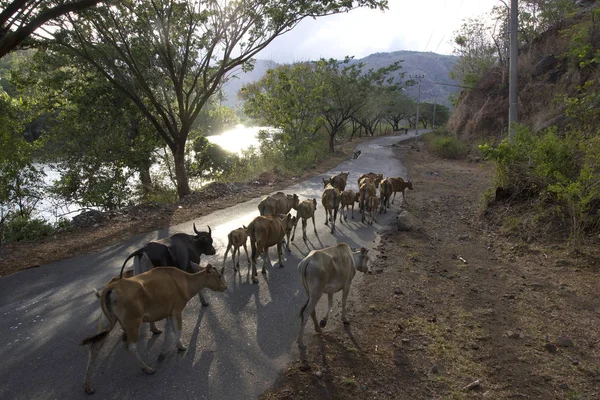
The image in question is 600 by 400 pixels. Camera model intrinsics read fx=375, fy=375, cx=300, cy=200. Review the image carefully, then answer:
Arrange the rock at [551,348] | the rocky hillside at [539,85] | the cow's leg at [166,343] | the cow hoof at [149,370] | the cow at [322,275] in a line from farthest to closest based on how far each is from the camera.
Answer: the rocky hillside at [539,85] < the cow at [322,275] < the rock at [551,348] < the cow's leg at [166,343] < the cow hoof at [149,370]

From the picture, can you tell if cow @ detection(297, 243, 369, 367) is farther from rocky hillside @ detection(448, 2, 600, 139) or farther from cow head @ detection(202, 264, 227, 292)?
rocky hillside @ detection(448, 2, 600, 139)

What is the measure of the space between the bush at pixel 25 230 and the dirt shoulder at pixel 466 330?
29.0 feet

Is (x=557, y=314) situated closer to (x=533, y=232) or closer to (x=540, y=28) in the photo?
(x=533, y=232)

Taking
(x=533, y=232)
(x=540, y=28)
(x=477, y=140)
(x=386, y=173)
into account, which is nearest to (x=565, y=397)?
(x=533, y=232)

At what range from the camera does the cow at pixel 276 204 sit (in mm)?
10031

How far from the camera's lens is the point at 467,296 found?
22.3ft

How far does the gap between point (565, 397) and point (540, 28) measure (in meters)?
34.5

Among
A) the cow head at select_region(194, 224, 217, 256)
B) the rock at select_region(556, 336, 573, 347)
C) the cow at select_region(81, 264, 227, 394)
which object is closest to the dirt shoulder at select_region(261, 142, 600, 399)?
the rock at select_region(556, 336, 573, 347)

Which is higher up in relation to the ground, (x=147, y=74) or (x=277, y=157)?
(x=147, y=74)

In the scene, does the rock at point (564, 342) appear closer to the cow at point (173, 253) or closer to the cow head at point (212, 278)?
the cow head at point (212, 278)

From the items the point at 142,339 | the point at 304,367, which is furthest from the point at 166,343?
the point at 304,367

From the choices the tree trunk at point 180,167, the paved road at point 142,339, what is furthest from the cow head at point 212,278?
the tree trunk at point 180,167

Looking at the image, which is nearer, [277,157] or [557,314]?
[557,314]

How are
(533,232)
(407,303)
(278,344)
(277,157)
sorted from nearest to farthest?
(278,344)
(407,303)
(533,232)
(277,157)
